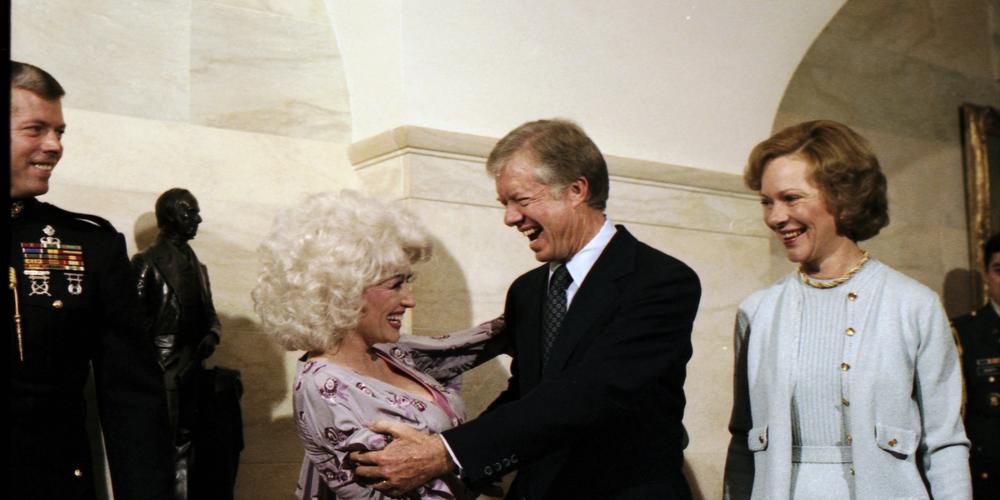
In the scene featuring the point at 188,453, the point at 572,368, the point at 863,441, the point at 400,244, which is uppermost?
the point at 400,244

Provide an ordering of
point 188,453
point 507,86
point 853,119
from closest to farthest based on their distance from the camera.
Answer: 1. point 188,453
2. point 507,86
3. point 853,119

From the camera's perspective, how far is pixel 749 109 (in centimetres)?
577

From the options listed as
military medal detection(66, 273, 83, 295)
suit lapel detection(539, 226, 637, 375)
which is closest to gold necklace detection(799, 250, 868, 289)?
suit lapel detection(539, 226, 637, 375)

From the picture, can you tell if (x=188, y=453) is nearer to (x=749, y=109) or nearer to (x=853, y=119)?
(x=749, y=109)

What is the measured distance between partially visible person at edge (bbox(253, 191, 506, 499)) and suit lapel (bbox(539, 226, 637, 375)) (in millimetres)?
345

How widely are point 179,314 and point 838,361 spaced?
7.53ft

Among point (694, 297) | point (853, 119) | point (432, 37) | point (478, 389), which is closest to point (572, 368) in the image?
point (694, 297)

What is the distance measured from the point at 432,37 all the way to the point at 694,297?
2186 millimetres

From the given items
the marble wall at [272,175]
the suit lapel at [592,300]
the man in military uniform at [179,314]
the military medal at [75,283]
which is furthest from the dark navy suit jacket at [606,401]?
the marble wall at [272,175]

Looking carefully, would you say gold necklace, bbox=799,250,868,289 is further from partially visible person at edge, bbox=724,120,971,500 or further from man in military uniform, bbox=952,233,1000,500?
man in military uniform, bbox=952,233,1000,500

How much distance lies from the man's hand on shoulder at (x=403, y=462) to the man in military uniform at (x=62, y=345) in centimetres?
69

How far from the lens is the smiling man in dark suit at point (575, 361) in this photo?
2.62 meters

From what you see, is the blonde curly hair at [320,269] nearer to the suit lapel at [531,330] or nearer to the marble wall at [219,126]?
the suit lapel at [531,330]

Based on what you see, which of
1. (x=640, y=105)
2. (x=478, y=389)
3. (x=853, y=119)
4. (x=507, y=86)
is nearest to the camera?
(x=478, y=389)
